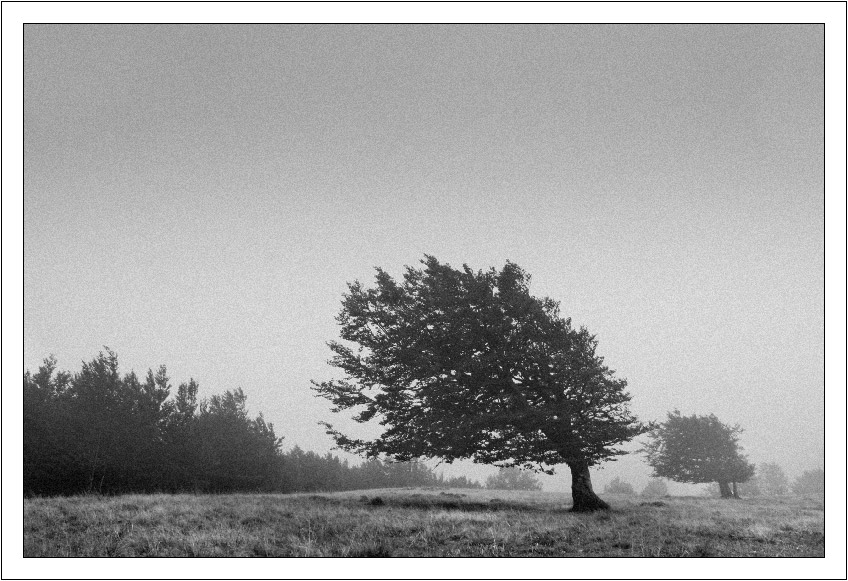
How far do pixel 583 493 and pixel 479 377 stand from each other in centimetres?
580

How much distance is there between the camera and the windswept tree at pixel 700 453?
40.4m

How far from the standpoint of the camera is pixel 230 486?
38812 millimetres

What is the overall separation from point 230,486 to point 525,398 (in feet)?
110

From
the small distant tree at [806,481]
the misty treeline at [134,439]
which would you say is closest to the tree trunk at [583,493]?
the misty treeline at [134,439]

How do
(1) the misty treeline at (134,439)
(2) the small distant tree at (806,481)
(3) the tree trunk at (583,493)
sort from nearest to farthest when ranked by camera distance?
(3) the tree trunk at (583,493) → (1) the misty treeline at (134,439) → (2) the small distant tree at (806,481)

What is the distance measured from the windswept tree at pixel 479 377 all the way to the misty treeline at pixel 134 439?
13.4 metres

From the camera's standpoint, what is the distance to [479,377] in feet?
57.3

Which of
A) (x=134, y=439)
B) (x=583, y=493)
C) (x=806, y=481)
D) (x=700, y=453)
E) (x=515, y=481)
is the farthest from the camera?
(x=806, y=481)

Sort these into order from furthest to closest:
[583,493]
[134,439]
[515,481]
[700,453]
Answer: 1. [515,481]
2. [700,453]
3. [134,439]
4. [583,493]

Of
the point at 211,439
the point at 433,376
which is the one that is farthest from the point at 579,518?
the point at 211,439

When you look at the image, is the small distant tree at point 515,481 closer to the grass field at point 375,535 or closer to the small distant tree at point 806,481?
the small distant tree at point 806,481

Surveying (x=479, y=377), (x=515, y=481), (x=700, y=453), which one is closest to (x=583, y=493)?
Result: (x=479, y=377)

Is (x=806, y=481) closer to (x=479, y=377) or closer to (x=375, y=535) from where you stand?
(x=479, y=377)

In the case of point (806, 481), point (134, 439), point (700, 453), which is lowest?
point (806, 481)
